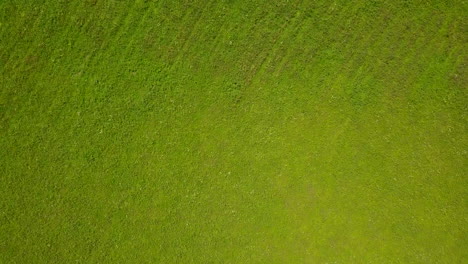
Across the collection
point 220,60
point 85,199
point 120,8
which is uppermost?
point 120,8

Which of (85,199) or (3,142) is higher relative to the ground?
(3,142)

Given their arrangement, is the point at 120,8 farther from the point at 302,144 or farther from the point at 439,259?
the point at 439,259

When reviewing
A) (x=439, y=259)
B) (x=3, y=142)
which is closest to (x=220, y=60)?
(x=3, y=142)

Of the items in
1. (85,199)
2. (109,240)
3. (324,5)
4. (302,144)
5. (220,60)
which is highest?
(324,5)

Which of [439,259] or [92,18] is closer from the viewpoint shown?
[92,18]

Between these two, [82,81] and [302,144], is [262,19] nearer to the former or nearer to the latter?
[302,144]

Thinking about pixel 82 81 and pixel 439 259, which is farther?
pixel 439 259

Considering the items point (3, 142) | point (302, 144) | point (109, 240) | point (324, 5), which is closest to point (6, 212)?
point (3, 142)
